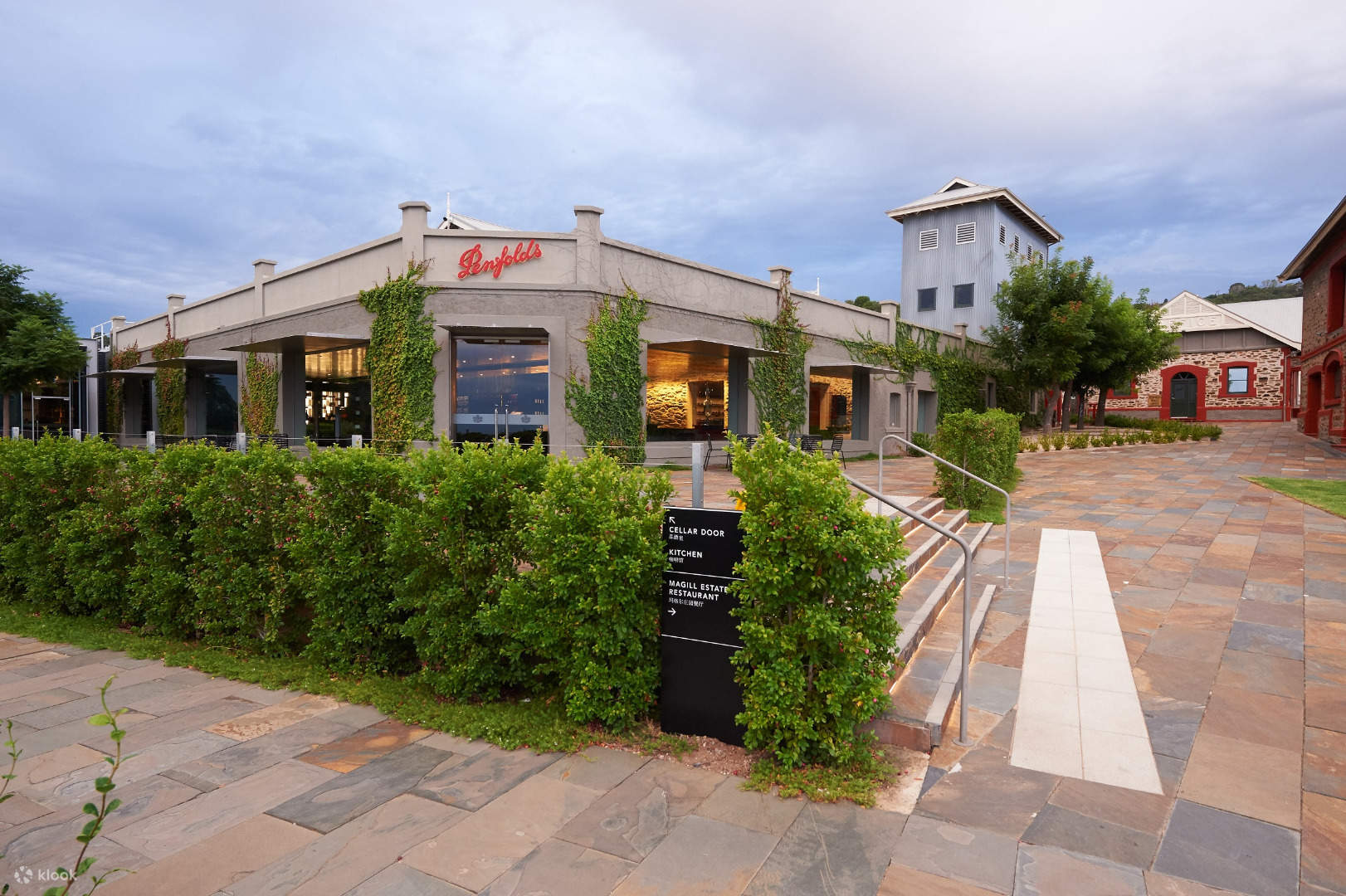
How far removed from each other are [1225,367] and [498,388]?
122ft

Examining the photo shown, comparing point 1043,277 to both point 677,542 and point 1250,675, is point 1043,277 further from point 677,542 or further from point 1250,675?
point 677,542

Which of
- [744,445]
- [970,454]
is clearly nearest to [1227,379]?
[970,454]

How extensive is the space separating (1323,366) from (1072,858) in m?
25.5

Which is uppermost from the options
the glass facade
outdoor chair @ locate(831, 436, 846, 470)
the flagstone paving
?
the glass facade

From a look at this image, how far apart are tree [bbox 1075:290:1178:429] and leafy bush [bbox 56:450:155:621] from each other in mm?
27406

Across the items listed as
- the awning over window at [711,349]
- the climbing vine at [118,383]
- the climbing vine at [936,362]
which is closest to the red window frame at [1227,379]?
the climbing vine at [936,362]

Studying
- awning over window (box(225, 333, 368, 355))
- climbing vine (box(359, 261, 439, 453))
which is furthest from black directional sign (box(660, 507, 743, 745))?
awning over window (box(225, 333, 368, 355))

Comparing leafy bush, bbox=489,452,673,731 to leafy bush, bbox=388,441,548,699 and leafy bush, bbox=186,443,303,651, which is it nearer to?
leafy bush, bbox=388,441,548,699

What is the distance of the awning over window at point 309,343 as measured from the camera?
15.8 metres

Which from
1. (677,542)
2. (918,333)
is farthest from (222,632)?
(918,333)

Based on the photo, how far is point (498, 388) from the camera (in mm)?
15461

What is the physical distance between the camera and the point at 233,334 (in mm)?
21078

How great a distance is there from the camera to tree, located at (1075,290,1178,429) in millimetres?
25984

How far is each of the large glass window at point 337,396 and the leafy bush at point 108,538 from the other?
11640 mm
